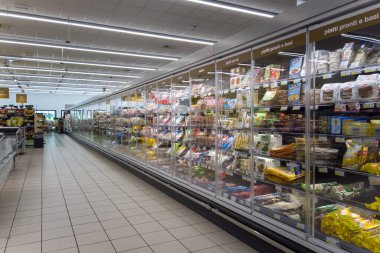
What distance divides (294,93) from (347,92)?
2.07 ft

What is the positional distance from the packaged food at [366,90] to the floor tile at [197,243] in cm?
228

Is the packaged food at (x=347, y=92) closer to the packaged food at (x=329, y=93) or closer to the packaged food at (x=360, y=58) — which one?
the packaged food at (x=329, y=93)

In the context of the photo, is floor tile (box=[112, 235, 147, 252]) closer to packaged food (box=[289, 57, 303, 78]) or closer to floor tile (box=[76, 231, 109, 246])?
floor tile (box=[76, 231, 109, 246])

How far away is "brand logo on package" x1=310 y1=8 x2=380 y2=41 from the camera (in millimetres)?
2277

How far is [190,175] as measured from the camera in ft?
16.9

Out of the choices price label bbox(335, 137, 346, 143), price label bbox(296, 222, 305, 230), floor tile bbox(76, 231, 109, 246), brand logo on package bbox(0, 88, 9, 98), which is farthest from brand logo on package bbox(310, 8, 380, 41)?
brand logo on package bbox(0, 88, 9, 98)

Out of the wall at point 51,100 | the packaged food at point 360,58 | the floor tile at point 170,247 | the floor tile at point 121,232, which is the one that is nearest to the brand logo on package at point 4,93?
the wall at point 51,100

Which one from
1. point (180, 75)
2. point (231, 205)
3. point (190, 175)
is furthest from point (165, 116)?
point (231, 205)

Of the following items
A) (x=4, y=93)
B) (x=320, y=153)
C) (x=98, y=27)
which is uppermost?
(x=98, y=27)

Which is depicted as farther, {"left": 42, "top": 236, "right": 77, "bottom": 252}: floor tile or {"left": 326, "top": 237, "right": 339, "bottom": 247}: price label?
{"left": 42, "top": 236, "right": 77, "bottom": 252}: floor tile

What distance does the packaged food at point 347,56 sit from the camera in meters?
2.80

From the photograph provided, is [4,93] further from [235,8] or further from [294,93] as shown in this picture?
[294,93]

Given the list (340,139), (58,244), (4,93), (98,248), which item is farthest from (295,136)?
(4,93)

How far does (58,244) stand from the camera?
3484 mm
